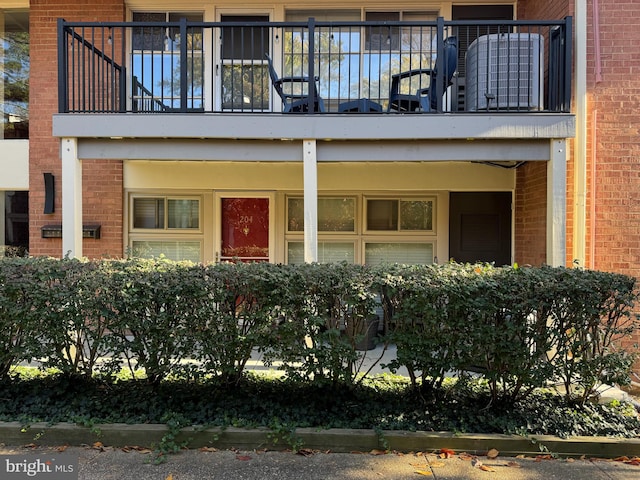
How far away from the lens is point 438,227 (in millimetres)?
7129

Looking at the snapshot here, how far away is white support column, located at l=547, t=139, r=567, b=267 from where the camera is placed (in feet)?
16.9

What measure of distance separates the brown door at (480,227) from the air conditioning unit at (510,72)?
1.79 meters

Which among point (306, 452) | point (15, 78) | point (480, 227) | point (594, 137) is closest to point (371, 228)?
point (480, 227)

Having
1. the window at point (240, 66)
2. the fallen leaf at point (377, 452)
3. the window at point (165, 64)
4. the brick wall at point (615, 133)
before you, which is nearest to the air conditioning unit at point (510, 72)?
the brick wall at point (615, 133)

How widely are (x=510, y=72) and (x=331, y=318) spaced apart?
147 inches

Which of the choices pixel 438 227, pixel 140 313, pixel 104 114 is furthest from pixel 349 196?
Answer: pixel 140 313

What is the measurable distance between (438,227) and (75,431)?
5.39 metres

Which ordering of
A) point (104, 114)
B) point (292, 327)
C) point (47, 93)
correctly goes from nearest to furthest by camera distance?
point (292, 327) < point (104, 114) < point (47, 93)

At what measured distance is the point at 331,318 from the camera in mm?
3865

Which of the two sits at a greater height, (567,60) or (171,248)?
(567,60)

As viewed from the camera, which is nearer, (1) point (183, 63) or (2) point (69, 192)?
(1) point (183, 63)

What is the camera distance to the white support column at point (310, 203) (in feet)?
17.4

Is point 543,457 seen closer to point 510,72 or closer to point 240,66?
point 510,72

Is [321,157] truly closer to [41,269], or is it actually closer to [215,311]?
[215,311]
